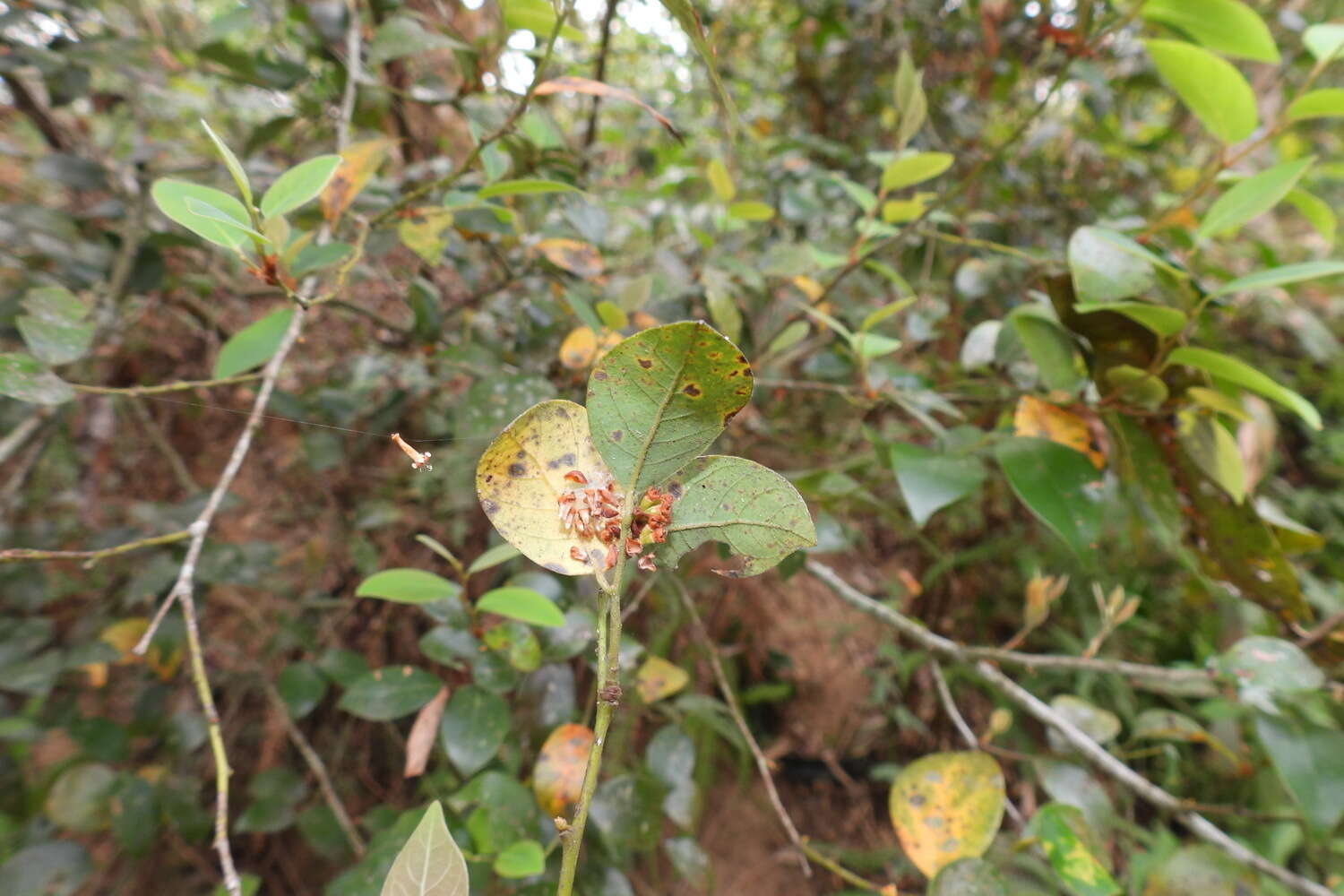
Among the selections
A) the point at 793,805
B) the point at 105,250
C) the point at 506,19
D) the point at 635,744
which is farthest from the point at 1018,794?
the point at 105,250

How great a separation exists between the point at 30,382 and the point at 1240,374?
78cm

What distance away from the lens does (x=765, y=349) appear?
0.66m

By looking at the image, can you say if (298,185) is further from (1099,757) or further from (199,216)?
(1099,757)

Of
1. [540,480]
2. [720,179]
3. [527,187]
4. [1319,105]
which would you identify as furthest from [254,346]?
[1319,105]

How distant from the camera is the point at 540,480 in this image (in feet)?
0.85

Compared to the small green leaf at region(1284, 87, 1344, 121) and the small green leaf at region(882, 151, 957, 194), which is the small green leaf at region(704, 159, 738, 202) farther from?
the small green leaf at region(1284, 87, 1344, 121)

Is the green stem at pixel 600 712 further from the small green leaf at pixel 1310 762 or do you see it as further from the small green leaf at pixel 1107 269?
the small green leaf at pixel 1310 762

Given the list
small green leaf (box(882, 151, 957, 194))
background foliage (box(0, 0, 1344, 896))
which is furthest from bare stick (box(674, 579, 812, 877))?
small green leaf (box(882, 151, 957, 194))

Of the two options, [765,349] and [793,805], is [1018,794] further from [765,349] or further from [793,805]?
[765,349]

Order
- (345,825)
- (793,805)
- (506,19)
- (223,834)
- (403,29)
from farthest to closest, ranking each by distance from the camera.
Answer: (793,805) < (345,825) < (403,29) < (506,19) < (223,834)

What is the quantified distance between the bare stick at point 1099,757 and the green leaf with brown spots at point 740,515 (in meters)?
0.41

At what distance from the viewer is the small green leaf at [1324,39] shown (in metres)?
0.48

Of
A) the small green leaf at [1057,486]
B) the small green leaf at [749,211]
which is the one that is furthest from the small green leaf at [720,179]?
the small green leaf at [1057,486]

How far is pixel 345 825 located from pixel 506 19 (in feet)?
2.44
